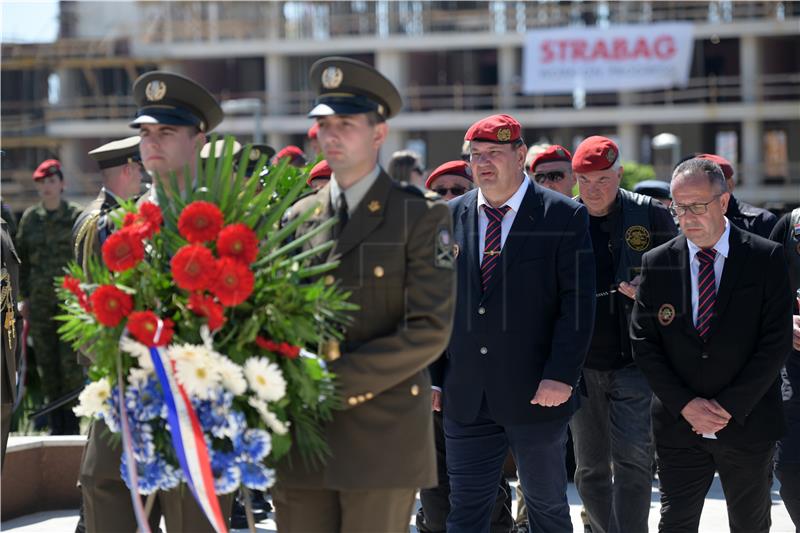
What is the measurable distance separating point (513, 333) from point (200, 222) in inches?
87.5

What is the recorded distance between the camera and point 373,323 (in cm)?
484

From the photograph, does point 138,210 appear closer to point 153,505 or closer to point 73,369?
point 153,505

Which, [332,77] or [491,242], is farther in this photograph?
[491,242]

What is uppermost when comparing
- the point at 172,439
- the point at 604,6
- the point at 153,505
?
the point at 604,6

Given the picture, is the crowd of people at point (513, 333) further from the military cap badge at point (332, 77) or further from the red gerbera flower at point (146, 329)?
the red gerbera flower at point (146, 329)

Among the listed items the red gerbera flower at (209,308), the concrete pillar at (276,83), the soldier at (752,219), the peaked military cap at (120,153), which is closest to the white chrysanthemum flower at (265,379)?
the red gerbera flower at (209,308)

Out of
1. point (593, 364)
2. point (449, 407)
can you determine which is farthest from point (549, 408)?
point (593, 364)

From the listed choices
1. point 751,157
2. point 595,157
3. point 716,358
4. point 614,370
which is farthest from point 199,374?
point 751,157

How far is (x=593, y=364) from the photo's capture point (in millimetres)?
7164

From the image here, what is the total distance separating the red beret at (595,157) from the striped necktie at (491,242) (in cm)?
104

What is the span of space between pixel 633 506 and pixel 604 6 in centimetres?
4707

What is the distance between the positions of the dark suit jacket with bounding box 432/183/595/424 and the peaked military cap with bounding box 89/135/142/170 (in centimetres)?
193

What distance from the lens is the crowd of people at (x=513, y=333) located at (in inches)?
190

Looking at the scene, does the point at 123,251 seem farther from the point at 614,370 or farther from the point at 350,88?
the point at 614,370
